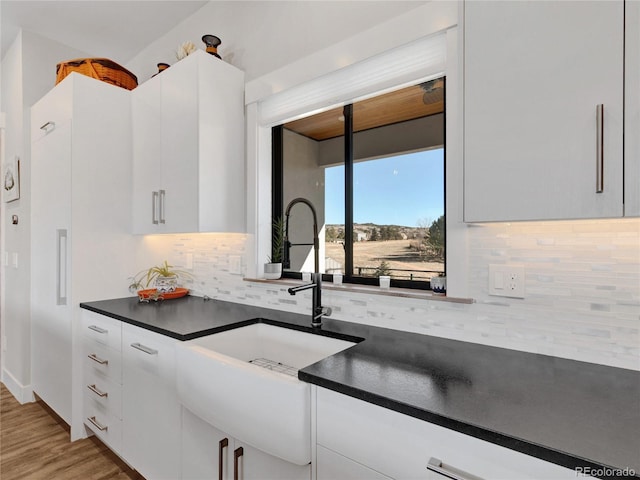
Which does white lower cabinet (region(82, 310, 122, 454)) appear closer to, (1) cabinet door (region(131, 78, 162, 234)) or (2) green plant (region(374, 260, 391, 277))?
(1) cabinet door (region(131, 78, 162, 234))

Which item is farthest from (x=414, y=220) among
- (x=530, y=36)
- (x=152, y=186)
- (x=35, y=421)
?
(x=35, y=421)

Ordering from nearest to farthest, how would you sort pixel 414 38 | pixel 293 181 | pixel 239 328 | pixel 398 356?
pixel 398 356
pixel 414 38
pixel 239 328
pixel 293 181

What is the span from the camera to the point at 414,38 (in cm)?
147

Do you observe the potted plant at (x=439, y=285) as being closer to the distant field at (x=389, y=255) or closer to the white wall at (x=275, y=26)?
the distant field at (x=389, y=255)

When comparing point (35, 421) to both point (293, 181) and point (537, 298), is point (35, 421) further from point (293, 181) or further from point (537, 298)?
point (537, 298)

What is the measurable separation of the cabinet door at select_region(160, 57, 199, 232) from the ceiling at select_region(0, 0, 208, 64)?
0.75 metres

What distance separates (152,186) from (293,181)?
0.92 meters

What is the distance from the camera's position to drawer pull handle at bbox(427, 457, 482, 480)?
780 millimetres

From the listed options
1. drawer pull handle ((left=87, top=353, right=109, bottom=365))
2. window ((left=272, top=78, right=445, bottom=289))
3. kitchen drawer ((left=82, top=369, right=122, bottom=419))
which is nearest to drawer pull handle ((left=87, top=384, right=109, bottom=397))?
kitchen drawer ((left=82, top=369, right=122, bottom=419))

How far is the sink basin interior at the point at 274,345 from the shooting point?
5.12 feet

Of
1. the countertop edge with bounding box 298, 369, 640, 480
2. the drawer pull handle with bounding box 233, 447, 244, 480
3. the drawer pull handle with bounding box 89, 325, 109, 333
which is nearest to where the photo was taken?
the countertop edge with bounding box 298, 369, 640, 480

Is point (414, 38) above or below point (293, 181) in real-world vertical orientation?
above

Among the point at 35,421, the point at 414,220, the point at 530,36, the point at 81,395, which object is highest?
the point at 530,36

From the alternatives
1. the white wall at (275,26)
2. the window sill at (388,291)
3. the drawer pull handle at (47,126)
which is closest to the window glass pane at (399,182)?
the window sill at (388,291)
